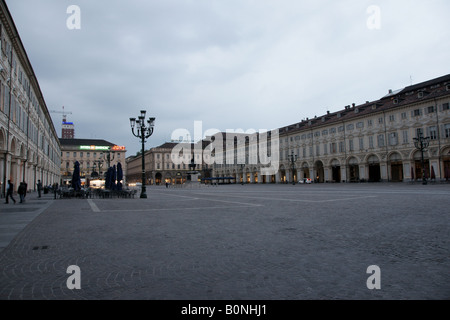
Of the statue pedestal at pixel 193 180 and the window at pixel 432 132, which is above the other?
the window at pixel 432 132

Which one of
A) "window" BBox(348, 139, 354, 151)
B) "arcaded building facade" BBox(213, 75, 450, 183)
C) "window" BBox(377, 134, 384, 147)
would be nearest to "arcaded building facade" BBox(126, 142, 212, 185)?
"arcaded building facade" BBox(213, 75, 450, 183)

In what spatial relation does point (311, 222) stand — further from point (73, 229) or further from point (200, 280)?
point (73, 229)

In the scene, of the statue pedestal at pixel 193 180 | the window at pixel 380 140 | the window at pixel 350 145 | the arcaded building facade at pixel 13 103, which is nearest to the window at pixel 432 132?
the window at pixel 380 140

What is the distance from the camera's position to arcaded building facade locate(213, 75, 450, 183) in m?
43.2

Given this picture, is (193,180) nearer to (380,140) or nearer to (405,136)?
(380,140)

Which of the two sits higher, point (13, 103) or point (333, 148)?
point (13, 103)

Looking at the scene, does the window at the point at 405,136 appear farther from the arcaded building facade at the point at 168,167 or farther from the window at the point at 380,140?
the arcaded building facade at the point at 168,167

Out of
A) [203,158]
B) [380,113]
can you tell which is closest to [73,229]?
[380,113]

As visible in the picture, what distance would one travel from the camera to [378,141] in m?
51.7

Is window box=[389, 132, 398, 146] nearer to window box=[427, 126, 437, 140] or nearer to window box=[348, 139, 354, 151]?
window box=[427, 126, 437, 140]

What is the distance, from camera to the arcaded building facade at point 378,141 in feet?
142

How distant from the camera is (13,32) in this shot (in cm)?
2345

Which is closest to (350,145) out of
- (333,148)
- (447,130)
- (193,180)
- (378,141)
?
(333,148)

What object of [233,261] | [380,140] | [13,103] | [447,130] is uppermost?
[13,103]
